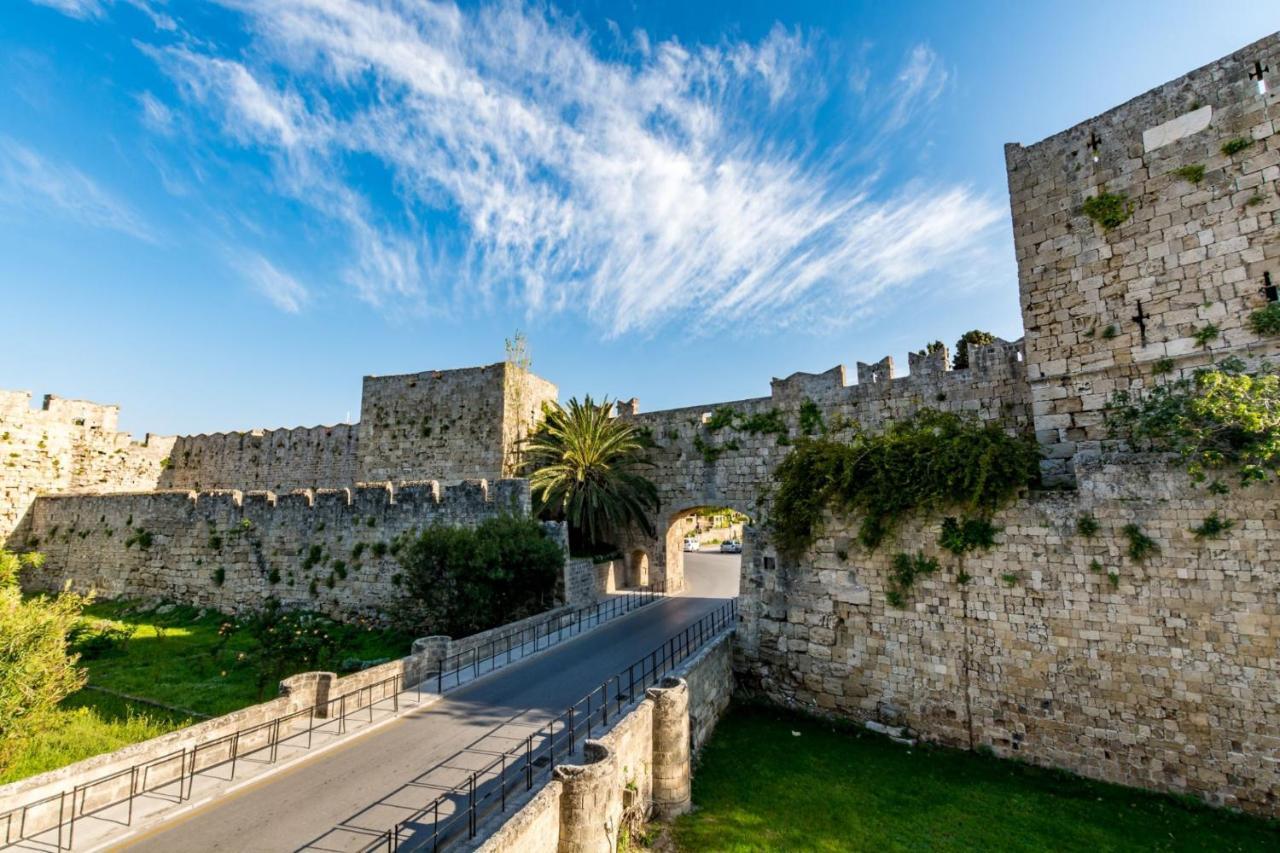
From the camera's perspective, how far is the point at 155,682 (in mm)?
13391

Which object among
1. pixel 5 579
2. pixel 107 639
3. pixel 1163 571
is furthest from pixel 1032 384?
pixel 107 639

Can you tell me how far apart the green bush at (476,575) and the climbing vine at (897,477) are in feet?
23.9

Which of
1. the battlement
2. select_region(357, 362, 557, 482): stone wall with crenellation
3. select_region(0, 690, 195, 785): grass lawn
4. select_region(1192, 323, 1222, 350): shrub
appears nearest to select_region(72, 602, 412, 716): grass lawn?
select_region(0, 690, 195, 785): grass lawn

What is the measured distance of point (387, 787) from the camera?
7.59m

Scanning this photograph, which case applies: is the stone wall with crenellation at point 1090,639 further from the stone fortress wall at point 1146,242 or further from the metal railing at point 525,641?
the metal railing at point 525,641

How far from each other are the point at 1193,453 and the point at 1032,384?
3.40 m

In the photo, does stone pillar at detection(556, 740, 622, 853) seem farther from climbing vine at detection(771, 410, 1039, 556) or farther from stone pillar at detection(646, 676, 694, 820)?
climbing vine at detection(771, 410, 1039, 556)

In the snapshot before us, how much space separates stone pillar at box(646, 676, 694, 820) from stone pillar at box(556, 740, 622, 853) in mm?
1686

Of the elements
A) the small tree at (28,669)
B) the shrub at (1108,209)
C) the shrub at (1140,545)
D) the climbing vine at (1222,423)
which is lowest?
the small tree at (28,669)

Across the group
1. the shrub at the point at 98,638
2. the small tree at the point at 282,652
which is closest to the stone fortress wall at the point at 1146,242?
the small tree at the point at 282,652

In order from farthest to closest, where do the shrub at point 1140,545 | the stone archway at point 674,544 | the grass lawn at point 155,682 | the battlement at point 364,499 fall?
the stone archway at point 674,544, the battlement at point 364,499, the grass lawn at point 155,682, the shrub at point 1140,545

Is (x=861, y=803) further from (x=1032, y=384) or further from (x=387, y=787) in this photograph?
(x=1032, y=384)

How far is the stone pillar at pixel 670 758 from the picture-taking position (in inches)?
336

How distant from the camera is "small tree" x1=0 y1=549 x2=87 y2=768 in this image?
8.60 meters
